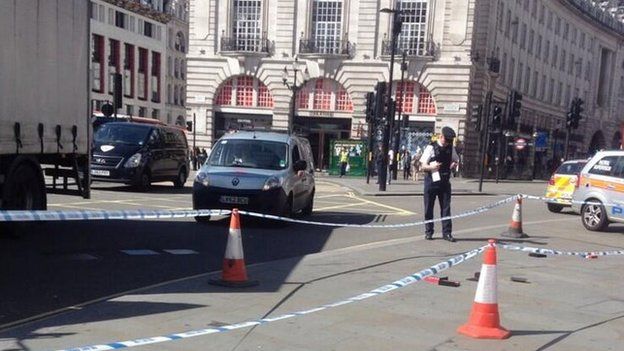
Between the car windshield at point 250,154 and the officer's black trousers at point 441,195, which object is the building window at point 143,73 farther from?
the officer's black trousers at point 441,195

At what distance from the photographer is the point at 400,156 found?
138 feet

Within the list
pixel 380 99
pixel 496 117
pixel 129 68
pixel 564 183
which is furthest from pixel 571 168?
pixel 129 68

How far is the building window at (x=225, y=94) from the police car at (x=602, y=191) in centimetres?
3480

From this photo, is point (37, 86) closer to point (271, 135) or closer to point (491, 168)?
point (271, 135)

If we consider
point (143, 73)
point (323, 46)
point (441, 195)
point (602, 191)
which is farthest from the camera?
point (143, 73)

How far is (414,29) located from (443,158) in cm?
3526

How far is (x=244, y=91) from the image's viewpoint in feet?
154

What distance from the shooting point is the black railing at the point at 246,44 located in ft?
150

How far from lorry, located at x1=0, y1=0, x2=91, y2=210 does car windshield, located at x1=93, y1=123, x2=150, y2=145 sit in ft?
25.9

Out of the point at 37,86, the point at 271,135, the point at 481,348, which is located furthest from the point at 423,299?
the point at 271,135

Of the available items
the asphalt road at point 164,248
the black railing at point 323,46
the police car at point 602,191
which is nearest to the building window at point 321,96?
the black railing at point 323,46

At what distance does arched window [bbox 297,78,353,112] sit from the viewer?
4522cm

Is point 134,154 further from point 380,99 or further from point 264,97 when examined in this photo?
point 264,97

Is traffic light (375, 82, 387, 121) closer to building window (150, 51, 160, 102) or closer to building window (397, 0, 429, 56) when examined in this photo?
building window (397, 0, 429, 56)
